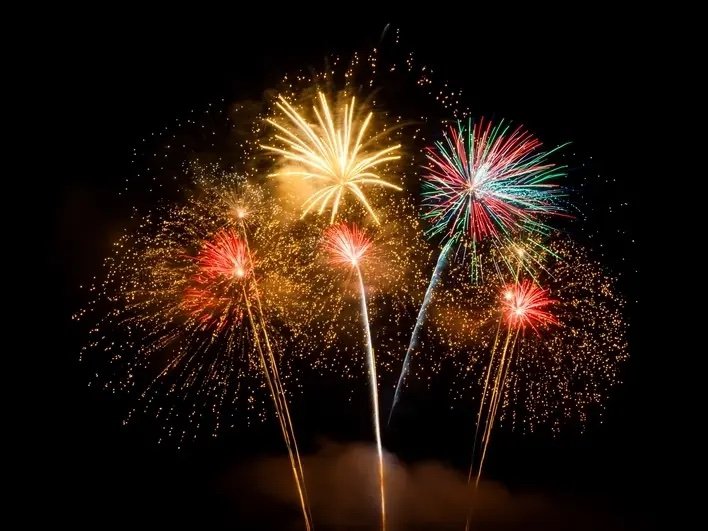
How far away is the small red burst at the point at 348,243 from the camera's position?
877 centimetres

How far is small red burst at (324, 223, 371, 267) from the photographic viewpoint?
877cm

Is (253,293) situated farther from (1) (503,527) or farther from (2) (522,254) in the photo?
(1) (503,527)

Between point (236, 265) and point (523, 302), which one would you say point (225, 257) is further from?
point (523, 302)

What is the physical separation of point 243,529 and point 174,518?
11.0 feet

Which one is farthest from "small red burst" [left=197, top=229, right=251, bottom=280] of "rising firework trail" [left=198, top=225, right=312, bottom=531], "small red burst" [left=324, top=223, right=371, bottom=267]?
"small red burst" [left=324, top=223, right=371, bottom=267]

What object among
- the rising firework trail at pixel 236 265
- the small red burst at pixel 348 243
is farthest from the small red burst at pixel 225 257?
the small red burst at pixel 348 243

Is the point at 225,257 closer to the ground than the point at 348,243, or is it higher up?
closer to the ground

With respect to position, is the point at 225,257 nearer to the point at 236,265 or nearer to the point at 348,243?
the point at 236,265

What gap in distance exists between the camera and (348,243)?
8.78 m

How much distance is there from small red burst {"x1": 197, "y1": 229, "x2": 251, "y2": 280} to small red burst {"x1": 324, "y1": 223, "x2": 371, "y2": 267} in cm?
151

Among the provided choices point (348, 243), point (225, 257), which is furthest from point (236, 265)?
point (348, 243)

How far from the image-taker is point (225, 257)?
28.6 feet

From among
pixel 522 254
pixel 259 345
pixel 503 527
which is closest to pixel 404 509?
pixel 503 527

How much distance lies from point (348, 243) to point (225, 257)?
2.10 m
